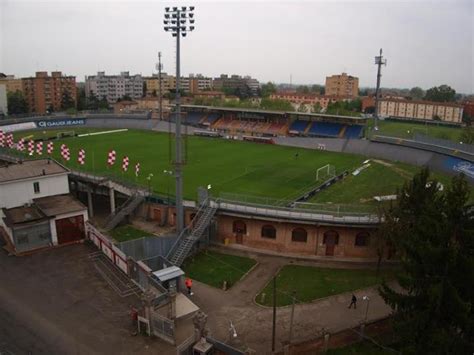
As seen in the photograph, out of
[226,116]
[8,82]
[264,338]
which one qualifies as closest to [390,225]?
[264,338]

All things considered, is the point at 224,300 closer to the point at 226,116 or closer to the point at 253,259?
the point at 253,259

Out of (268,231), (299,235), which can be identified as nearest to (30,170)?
(268,231)

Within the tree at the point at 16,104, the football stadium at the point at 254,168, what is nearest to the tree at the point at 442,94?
the football stadium at the point at 254,168

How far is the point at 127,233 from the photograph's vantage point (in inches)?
1302

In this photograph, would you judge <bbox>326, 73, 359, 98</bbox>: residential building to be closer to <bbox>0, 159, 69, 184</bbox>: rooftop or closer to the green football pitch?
the green football pitch

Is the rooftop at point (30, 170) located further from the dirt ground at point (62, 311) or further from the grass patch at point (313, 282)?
the grass patch at point (313, 282)


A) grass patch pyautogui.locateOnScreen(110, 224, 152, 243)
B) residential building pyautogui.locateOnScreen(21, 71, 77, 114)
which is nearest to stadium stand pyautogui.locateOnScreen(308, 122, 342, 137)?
grass patch pyautogui.locateOnScreen(110, 224, 152, 243)

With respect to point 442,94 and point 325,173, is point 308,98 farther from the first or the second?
point 325,173

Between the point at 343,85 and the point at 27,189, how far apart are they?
175m

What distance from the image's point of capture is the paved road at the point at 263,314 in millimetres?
20953

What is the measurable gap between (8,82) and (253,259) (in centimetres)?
13142

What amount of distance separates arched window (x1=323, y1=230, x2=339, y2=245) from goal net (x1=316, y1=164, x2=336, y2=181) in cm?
1849

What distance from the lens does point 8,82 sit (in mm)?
132625

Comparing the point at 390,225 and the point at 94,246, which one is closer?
the point at 390,225
